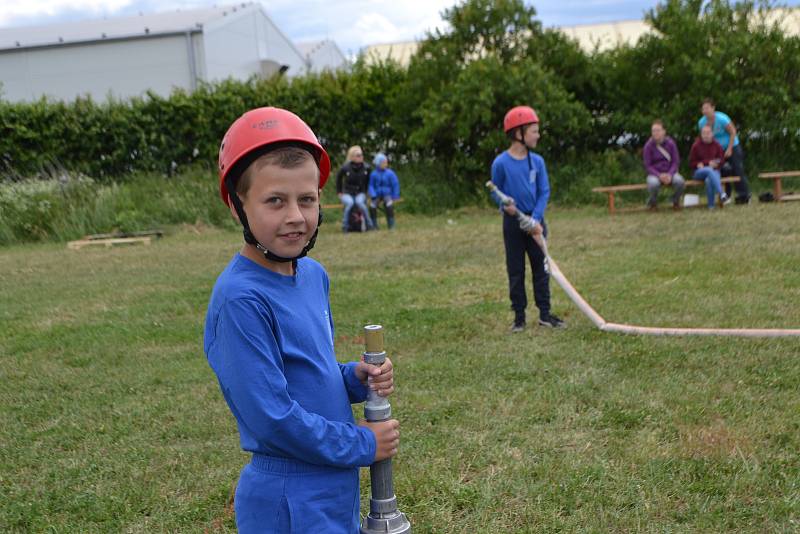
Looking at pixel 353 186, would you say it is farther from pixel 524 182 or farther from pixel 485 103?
pixel 524 182

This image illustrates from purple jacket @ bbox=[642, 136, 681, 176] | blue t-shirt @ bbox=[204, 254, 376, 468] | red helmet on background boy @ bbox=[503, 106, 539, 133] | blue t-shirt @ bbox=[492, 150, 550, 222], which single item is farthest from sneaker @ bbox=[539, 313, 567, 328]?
purple jacket @ bbox=[642, 136, 681, 176]

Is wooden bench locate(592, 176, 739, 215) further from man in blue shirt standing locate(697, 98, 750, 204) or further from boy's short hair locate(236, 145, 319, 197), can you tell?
boy's short hair locate(236, 145, 319, 197)

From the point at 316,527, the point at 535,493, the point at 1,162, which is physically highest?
the point at 1,162

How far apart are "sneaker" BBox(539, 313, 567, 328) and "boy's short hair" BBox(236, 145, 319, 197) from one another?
535 cm

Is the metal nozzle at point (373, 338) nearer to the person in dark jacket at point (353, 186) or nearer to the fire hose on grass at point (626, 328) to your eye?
the fire hose on grass at point (626, 328)

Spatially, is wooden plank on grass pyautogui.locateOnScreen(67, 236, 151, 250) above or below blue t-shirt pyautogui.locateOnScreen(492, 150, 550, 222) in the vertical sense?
below

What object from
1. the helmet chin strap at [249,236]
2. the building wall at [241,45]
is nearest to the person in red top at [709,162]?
the building wall at [241,45]

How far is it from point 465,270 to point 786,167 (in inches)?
430

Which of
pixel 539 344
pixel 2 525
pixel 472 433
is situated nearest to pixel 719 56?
pixel 539 344

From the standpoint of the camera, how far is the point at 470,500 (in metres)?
3.87

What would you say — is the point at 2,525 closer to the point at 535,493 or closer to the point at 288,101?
the point at 535,493

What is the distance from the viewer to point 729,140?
15.7 metres

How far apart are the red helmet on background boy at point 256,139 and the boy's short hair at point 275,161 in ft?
0.04

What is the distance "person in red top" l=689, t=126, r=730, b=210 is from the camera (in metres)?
15.2
